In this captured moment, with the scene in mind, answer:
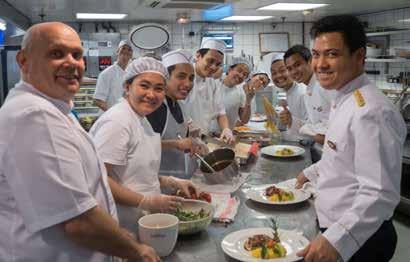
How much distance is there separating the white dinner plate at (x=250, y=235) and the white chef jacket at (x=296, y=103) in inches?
76.4

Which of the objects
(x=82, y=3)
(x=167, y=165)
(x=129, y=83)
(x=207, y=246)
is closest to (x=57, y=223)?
(x=207, y=246)

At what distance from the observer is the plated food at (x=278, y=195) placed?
168cm

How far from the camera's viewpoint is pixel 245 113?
3.88 m

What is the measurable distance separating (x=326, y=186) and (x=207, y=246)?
44cm

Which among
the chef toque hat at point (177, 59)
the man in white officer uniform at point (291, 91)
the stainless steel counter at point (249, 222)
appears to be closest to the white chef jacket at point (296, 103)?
the man in white officer uniform at point (291, 91)

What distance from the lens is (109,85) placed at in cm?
432

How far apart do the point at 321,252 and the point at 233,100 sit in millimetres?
2753

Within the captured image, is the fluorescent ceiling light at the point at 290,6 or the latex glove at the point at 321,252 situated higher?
the fluorescent ceiling light at the point at 290,6

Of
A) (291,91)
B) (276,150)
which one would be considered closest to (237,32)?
(291,91)

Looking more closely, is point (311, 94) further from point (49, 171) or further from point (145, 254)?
point (49, 171)

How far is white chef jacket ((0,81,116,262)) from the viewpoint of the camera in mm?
887

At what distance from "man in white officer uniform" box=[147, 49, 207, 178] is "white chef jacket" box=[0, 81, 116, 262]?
1.07 m

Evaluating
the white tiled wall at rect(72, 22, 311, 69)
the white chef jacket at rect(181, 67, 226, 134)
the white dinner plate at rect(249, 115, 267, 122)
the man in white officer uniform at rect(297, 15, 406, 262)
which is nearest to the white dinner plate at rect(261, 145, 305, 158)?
the white chef jacket at rect(181, 67, 226, 134)

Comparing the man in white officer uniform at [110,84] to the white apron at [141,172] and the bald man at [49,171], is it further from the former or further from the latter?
the bald man at [49,171]
